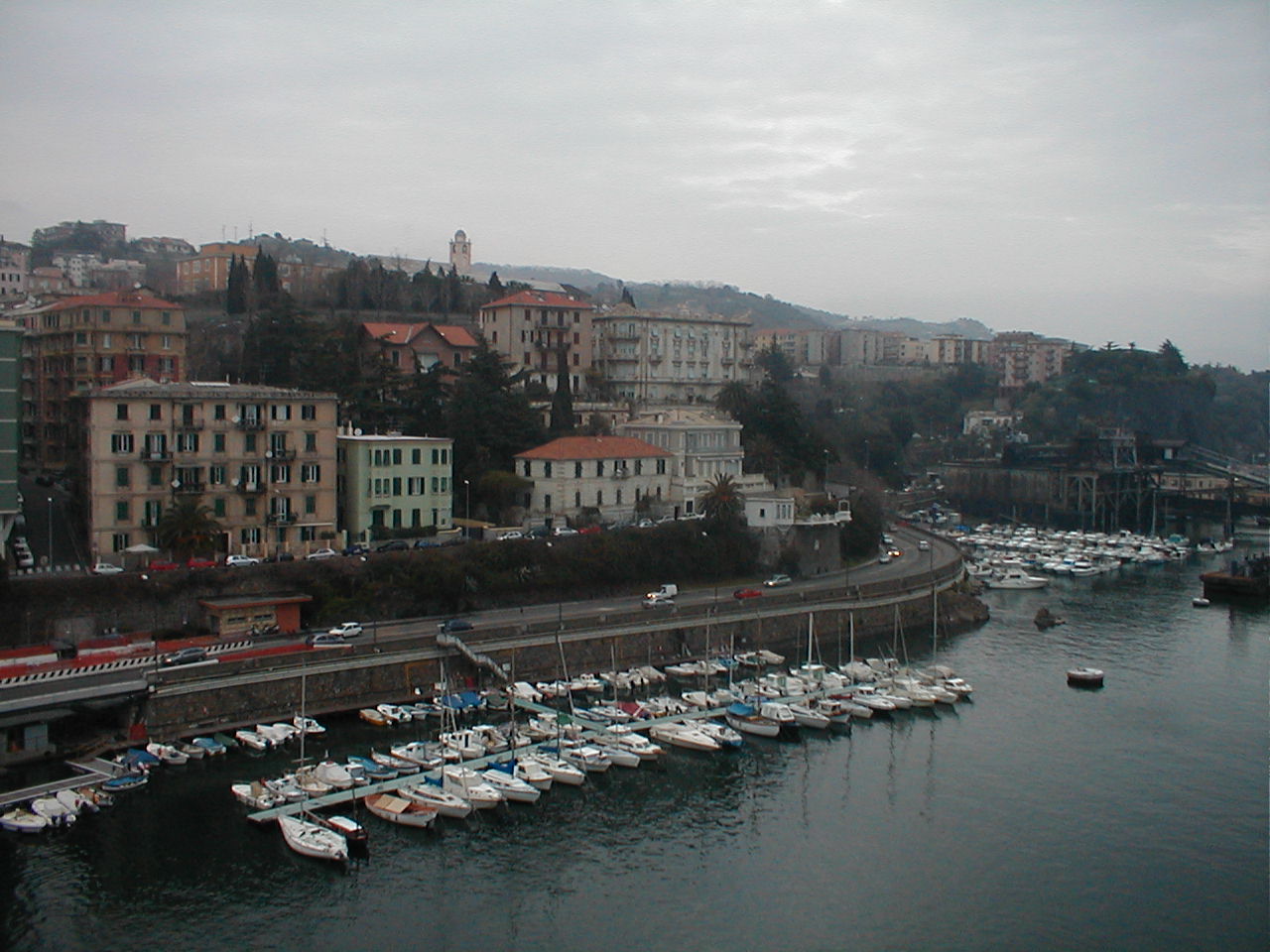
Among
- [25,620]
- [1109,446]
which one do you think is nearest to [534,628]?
[25,620]

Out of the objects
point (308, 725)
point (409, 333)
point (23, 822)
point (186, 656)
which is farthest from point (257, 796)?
point (409, 333)

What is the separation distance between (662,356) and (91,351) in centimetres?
3294

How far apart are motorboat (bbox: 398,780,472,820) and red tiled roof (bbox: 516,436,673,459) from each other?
997 inches

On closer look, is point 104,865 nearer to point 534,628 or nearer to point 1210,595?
→ point 534,628

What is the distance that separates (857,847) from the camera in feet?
88.9

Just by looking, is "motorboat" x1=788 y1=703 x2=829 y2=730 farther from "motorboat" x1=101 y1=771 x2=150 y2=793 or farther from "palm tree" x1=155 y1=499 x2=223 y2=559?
"palm tree" x1=155 y1=499 x2=223 y2=559

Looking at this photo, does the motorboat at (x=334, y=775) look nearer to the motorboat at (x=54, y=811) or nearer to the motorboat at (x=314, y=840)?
the motorboat at (x=314, y=840)

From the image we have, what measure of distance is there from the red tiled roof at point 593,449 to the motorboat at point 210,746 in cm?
2371

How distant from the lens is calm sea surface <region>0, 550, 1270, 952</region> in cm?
2303

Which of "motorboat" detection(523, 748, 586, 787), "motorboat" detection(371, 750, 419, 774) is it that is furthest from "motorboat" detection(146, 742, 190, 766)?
"motorboat" detection(523, 748, 586, 787)

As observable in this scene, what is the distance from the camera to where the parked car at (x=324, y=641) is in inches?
1428

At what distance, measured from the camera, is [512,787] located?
29.1 m

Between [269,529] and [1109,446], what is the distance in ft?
243

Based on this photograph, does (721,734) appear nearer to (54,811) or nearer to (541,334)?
(54,811)
